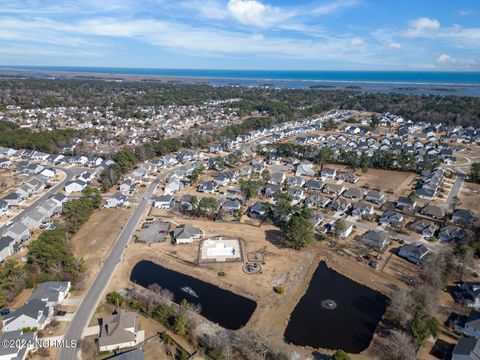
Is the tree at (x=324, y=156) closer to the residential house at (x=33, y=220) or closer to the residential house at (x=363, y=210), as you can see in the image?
the residential house at (x=363, y=210)

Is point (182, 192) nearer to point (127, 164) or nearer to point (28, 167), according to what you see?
point (127, 164)

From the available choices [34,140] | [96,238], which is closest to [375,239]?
[96,238]

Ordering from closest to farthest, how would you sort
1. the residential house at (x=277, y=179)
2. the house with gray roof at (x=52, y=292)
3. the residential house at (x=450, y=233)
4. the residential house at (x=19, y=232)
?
the house with gray roof at (x=52, y=292)
the residential house at (x=19, y=232)
the residential house at (x=450, y=233)
the residential house at (x=277, y=179)

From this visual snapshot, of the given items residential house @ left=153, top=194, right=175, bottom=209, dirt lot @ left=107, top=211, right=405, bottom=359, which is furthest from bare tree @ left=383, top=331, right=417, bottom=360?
residential house @ left=153, top=194, right=175, bottom=209

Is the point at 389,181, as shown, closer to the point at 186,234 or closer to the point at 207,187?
the point at 207,187

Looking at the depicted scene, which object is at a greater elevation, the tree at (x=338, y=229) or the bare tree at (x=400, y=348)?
the tree at (x=338, y=229)

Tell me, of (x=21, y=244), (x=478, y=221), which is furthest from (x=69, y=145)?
(x=478, y=221)

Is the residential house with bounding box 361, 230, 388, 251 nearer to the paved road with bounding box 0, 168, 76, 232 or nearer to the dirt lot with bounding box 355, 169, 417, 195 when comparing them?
the dirt lot with bounding box 355, 169, 417, 195

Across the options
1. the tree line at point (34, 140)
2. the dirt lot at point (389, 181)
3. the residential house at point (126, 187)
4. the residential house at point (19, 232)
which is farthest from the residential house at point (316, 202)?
the tree line at point (34, 140)
